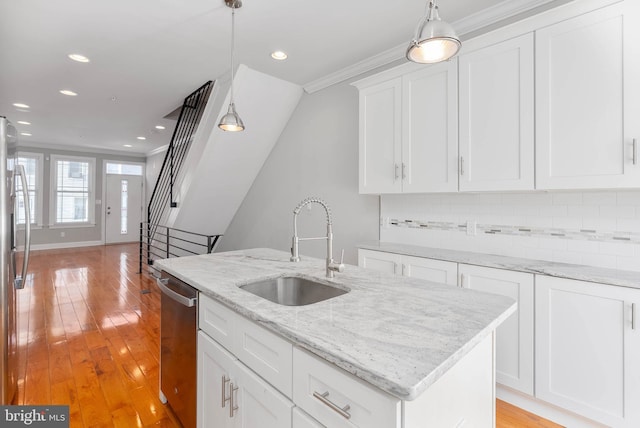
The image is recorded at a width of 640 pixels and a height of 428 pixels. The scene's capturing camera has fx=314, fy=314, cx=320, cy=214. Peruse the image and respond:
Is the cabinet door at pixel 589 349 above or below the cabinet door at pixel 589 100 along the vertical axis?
below

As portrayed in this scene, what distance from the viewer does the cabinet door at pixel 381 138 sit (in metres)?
2.70

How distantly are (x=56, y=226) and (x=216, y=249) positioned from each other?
5.41 m

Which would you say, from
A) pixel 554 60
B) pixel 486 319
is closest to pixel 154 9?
pixel 554 60

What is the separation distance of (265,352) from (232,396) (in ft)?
1.04

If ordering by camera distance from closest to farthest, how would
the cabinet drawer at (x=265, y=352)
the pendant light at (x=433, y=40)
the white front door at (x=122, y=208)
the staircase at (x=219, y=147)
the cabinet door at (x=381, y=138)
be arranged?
the cabinet drawer at (x=265, y=352) < the pendant light at (x=433, y=40) < the cabinet door at (x=381, y=138) < the staircase at (x=219, y=147) < the white front door at (x=122, y=208)

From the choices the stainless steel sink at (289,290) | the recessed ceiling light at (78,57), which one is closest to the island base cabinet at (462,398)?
the stainless steel sink at (289,290)

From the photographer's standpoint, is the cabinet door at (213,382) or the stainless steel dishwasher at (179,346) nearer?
the cabinet door at (213,382)

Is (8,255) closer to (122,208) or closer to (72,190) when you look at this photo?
(72,190)

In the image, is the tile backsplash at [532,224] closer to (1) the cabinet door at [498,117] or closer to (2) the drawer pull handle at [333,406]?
(1) the cabinet door at [498,117]

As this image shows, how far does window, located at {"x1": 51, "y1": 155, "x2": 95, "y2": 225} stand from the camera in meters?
8.04

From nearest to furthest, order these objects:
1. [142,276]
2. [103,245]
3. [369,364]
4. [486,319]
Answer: [369,364] → [486,319] → [142,276] → [103,245]

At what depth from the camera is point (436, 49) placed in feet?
4.42

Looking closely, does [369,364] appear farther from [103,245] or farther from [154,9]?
[103,245]

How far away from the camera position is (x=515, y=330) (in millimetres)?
1969
